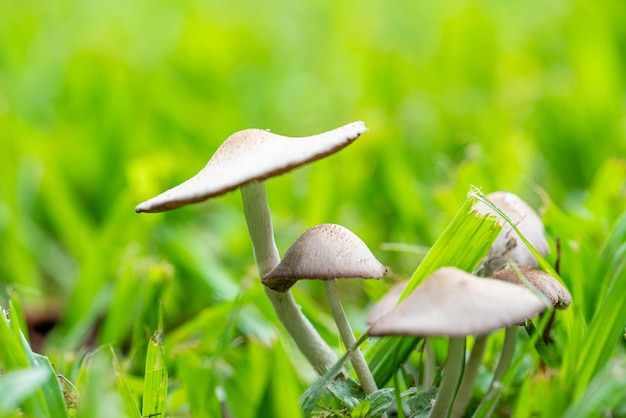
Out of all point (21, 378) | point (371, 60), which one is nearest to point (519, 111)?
point (371, 60)

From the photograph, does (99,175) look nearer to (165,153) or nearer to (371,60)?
(165,153)

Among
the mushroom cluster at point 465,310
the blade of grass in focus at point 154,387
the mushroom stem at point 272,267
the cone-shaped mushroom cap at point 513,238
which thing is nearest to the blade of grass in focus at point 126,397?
the blade of grass in focus at point 154,387

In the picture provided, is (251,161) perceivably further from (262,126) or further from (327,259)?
(262,126)

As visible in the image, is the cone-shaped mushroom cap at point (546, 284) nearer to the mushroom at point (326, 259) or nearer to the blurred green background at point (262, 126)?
the mushroom at point (326, 259)

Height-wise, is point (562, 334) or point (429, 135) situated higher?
point (429, 135)

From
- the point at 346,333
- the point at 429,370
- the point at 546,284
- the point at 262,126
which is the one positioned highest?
the point at 262,126

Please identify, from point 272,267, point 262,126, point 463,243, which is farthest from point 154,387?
point 262,126
